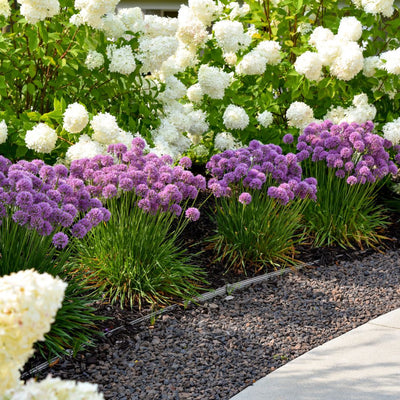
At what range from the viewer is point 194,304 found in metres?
4.07

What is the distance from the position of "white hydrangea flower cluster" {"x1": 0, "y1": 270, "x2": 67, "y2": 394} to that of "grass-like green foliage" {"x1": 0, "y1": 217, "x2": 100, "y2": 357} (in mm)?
1936

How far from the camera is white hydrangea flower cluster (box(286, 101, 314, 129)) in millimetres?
5949

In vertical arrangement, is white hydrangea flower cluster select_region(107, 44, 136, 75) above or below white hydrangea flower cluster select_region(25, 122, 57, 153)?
above

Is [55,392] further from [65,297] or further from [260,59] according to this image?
[260,59]

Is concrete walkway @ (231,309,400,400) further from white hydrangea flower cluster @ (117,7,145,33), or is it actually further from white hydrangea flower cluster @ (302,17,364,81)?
white hydrangea flower cluster @ (117,7,145,33)

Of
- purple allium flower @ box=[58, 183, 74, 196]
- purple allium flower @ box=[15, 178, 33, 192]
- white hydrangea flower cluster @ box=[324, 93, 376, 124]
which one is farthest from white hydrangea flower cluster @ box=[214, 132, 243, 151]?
purple allium flower @ box=[15, 178, 33, 192]

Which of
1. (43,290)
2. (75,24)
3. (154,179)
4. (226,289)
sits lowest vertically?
(226,289)

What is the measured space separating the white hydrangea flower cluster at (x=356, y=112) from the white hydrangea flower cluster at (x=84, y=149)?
101 inches

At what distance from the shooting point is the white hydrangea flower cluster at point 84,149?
183 inches

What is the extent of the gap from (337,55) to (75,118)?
2718 mm

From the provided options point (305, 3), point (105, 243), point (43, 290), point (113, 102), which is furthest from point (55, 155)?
point (43, 290)

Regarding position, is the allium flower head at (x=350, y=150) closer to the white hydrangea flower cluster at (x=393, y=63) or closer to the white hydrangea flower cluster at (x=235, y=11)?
the white hydrangea flower cluster at (x=393, y=63)

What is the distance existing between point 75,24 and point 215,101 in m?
1.68

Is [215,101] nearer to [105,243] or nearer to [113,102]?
[113,102]
